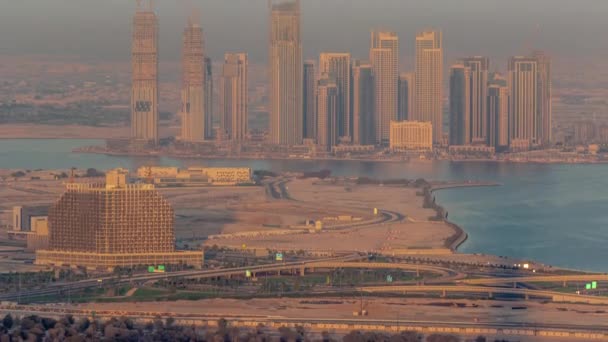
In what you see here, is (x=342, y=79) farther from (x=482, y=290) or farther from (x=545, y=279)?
(x=482, y=290)

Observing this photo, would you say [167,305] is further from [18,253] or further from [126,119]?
[126,119]

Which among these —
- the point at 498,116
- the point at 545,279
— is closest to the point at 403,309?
the point at 545,279

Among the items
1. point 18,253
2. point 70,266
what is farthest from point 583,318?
point 18,253

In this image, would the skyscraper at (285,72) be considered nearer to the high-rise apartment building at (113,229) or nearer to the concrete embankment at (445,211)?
the concrete embankment at (445,211)

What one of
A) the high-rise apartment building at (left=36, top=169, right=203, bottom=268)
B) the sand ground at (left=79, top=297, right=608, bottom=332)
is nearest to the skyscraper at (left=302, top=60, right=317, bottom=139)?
the high-rise apartment building at (left=36, top=169, right=203, bottom=268)

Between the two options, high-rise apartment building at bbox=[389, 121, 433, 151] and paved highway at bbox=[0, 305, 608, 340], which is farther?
high-rise apartment building at bbox=[389, 121, 433, 151]

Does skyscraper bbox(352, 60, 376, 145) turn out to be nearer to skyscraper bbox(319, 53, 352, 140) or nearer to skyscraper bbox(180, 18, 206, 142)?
skyscraper bbox(319, 53, 352, 140)
